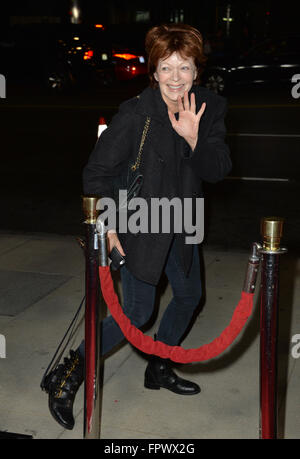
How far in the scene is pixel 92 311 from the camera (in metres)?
3.13

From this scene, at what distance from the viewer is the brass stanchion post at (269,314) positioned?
2.84 metres

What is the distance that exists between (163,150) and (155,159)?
0.06 metres

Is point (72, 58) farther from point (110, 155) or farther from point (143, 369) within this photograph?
point (110, 155)

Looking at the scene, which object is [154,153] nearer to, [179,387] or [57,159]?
[179,387]

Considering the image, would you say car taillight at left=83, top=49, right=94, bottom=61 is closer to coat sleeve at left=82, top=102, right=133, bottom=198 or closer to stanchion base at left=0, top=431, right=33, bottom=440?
coat sleeve at left=82, top=102, right=133, bottom=198

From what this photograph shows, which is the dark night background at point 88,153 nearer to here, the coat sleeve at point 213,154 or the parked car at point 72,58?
the parked car at point 72,58

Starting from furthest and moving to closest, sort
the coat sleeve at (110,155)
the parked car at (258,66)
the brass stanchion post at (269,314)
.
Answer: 1. the parked car at (258,66)
2. the coat sleeve at (110,155)
3. the brass stanchion post at (269,314)

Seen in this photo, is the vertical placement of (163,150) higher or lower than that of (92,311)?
higher

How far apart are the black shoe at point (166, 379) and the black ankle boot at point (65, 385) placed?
1.57ft

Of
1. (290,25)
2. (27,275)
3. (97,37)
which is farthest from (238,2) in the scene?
(27,275)

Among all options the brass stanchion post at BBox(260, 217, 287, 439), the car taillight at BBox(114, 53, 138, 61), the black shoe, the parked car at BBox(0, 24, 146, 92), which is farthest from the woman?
the car taillight at BBox(114, 53, 138, 61)

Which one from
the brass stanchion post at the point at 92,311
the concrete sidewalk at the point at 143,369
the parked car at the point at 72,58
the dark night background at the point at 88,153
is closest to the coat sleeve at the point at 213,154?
the brass stanchion post at the point at 92,311

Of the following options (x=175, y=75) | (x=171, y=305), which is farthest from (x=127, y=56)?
(x=175, y=75)

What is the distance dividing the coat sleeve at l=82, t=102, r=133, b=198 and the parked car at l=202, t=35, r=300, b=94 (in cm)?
1679
